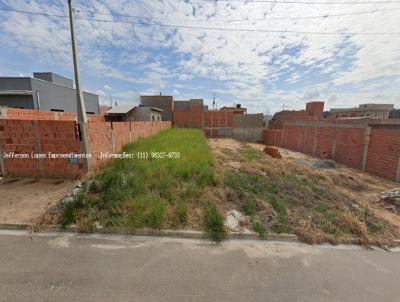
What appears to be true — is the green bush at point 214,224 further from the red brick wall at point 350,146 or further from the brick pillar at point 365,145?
the red brick wall at point 350,146

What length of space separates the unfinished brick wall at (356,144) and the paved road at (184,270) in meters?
8.05

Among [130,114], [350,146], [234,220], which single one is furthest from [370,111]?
[234,220]

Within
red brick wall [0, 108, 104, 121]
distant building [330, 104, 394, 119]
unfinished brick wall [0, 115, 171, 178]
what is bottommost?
unfinished brick wall [0, 115, 171, 178]

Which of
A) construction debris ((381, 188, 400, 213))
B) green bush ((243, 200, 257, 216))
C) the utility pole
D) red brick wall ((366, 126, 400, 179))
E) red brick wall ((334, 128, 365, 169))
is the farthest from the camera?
red brick wall ((334, 128, 365, 169))

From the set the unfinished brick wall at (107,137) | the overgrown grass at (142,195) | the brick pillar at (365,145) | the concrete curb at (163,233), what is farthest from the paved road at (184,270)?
the brick pillar at (365,145)

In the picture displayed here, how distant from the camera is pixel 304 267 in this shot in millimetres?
2824

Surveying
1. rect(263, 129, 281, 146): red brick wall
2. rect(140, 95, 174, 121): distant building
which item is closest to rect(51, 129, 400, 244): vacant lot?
rect(263, 129, 281, 146): red brick wall

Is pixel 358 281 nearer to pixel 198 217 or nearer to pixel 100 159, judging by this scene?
pixel 198 217

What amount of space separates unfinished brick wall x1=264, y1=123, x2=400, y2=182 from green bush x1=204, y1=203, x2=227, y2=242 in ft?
32.5

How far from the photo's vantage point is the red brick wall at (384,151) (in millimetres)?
8656

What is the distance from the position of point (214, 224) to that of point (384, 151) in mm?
10697

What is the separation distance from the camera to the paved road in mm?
2268

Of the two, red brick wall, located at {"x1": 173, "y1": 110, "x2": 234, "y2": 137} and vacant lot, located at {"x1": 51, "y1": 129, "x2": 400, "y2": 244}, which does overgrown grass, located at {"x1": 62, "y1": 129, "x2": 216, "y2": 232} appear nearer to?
vacant lot, located at {"x1": 51, "y1": 129, "x2": 400, "y2": 244}

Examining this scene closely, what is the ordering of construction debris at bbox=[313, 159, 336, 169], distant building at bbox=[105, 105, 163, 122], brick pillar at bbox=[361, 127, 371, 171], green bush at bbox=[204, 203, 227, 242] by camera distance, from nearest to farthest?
green bush at bbox=[204, 203, 227, 242], brick pillar at bbox=[361, 127, 371, 171], construction debris at bbox=[313, 159, 336, 169], distant building at bbox=[105, 105, 163, 122]
